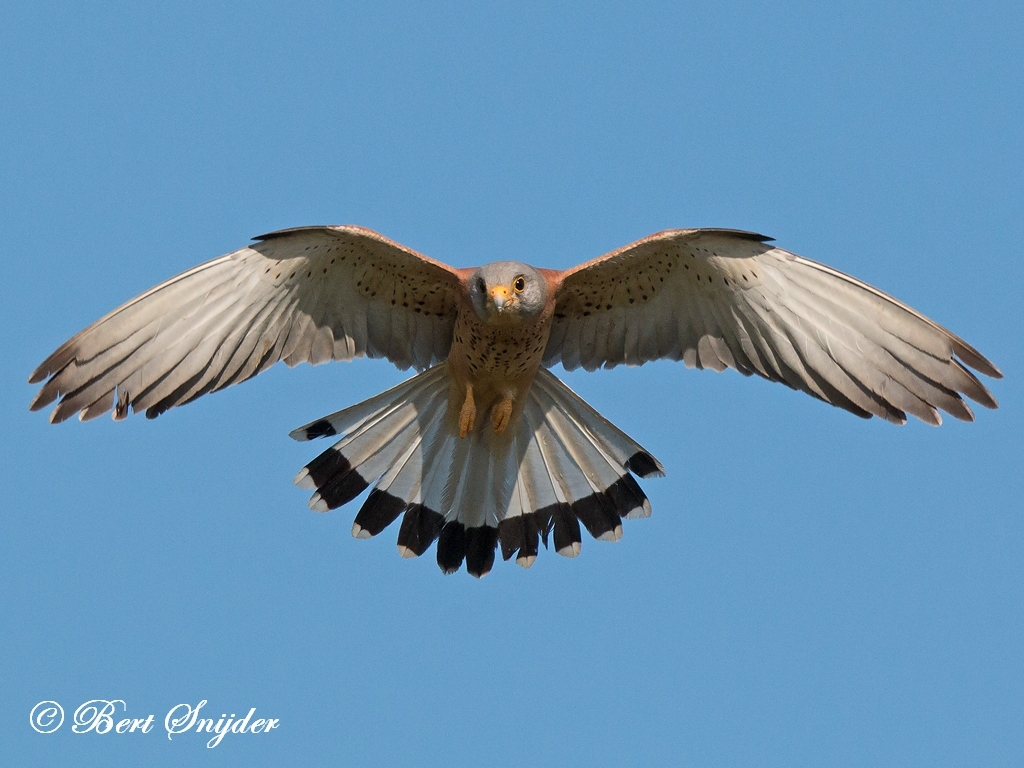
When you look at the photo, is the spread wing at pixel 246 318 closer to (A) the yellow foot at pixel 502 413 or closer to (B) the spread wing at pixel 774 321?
(A) the yellow foot at pixel 502 413

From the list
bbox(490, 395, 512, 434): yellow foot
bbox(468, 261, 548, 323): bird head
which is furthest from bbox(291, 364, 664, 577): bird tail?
bbox(468, 261, 548, 323): bird head

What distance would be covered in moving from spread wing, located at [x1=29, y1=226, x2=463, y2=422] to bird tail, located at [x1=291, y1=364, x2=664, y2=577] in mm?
551

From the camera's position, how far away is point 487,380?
890 cm

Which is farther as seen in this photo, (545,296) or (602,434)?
(602,434)

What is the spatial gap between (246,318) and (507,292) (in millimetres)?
1582

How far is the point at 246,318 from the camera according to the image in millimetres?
8578

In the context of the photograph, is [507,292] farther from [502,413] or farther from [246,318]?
[246,318]

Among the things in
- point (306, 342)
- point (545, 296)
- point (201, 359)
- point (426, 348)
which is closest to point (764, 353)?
point (545, 296)

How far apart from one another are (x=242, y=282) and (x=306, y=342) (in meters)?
0.59

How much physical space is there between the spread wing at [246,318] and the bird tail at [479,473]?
0.55 metres

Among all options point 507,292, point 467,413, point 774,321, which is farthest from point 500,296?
point 774,321

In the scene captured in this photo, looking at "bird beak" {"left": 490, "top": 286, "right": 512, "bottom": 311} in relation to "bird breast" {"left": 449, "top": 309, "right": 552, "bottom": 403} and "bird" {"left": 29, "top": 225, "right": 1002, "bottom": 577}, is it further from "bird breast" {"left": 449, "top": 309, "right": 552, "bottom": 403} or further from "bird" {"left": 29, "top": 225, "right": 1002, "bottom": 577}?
"bird breast" {"left": 449, "top": 309, "right": 552, "bottom": 403}

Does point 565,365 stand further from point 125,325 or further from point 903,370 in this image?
point 125,325

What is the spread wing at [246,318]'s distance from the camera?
8.24m
